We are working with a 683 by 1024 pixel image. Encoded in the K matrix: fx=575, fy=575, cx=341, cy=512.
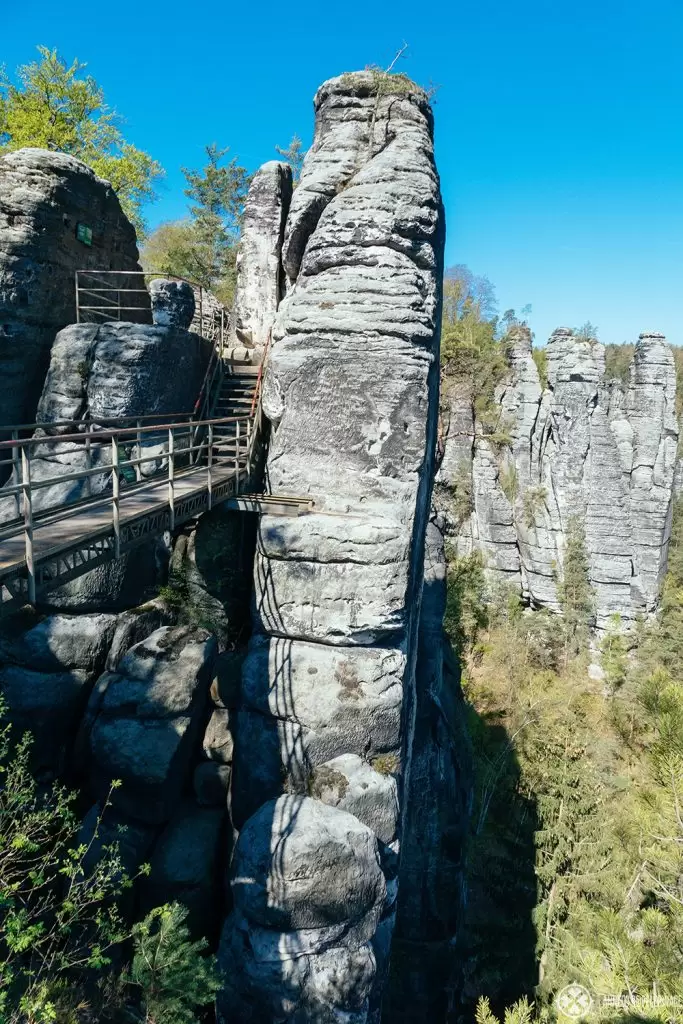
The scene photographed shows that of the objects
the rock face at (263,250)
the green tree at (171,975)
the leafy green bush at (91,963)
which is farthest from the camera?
the rock face at (263,250)

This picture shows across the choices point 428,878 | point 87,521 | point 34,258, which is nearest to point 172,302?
point 34,258

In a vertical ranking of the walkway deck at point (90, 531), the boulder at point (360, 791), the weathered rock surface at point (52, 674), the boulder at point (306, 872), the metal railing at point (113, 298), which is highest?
the metal railing at point (113, 298)

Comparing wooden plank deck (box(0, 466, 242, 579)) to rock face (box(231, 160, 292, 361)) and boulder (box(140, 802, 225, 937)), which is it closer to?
rock face (box(231, 160, 292, 361))

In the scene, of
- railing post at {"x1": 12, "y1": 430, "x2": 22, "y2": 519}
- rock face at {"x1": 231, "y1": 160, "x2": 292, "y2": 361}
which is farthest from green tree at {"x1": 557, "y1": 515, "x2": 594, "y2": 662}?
railing post at {"x1": 12, "y1": 430, "x2": 22, "y2": 519}

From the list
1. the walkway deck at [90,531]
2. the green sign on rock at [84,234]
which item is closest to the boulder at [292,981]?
the walkway deck at [90,531]

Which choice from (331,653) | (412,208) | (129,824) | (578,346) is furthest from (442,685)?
(578,346)

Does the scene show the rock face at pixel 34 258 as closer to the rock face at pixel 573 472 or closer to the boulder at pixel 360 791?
the boulder at pixel 360 791
